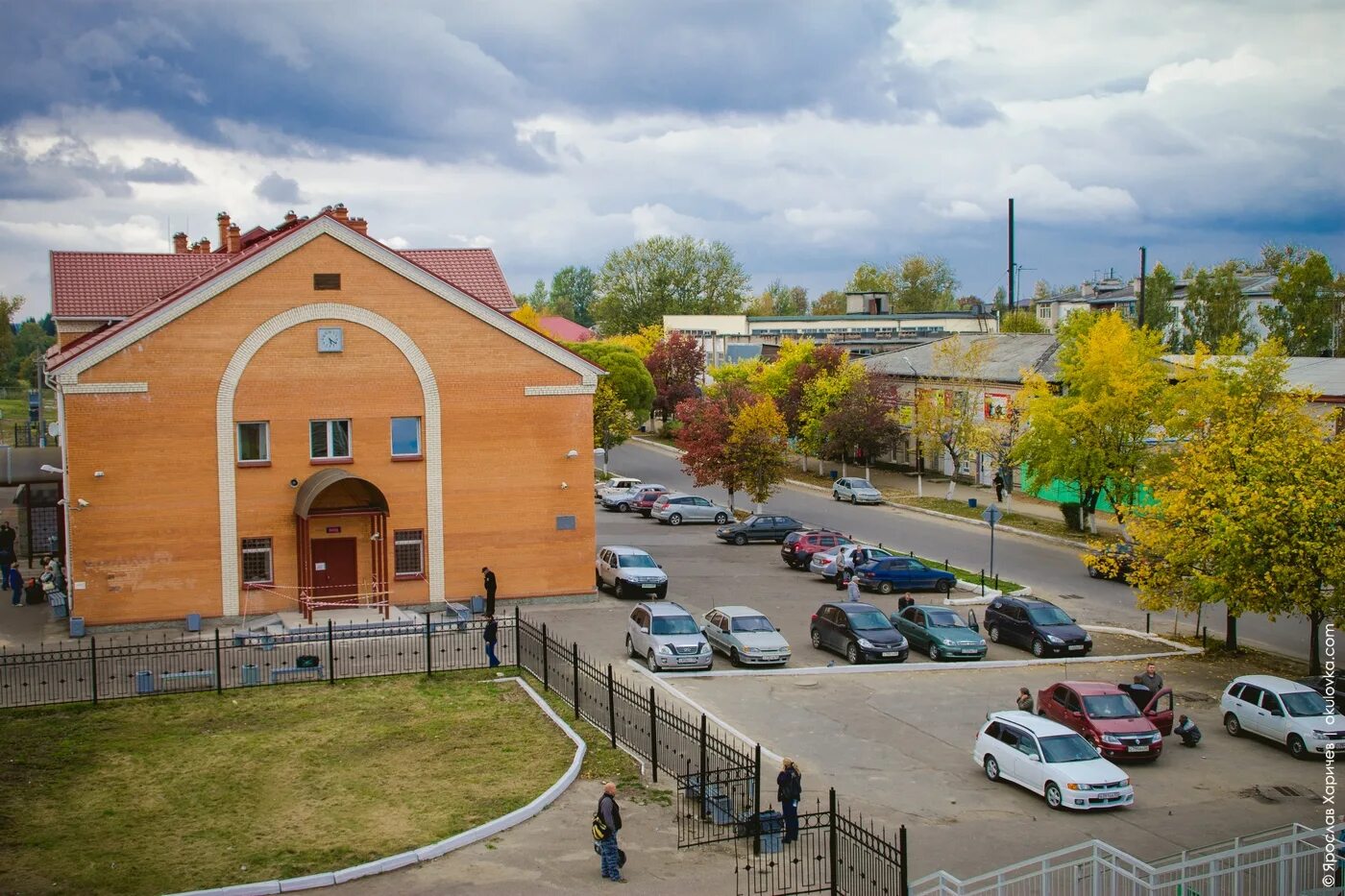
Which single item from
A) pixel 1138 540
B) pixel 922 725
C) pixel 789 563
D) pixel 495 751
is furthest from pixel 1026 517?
pixel 495 751

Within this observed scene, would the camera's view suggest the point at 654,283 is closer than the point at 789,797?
No

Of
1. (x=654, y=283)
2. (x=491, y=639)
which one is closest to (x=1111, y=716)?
(x=491, y=639)

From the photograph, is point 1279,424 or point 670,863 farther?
point 1279,424

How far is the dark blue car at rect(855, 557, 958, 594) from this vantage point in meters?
41.7

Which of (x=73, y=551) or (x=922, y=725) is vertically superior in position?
(x=73, y=551)

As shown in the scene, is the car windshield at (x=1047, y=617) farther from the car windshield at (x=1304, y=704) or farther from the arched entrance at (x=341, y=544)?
the arched entrance at (x=341, y=544)

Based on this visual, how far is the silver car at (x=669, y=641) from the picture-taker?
29969 mm

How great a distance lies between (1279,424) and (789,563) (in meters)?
18.0

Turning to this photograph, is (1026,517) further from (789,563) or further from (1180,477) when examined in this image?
(1180,477)

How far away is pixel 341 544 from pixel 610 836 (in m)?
21.0

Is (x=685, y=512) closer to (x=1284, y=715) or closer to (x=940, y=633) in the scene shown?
(x=940, y=633)

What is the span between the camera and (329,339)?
35.0 m

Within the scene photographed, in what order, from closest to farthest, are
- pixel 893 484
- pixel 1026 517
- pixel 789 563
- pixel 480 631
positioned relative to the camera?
pixel 480 631, pixel 789 563, pixel 1026 517, pixel 893 484

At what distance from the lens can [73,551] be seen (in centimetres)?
3269
